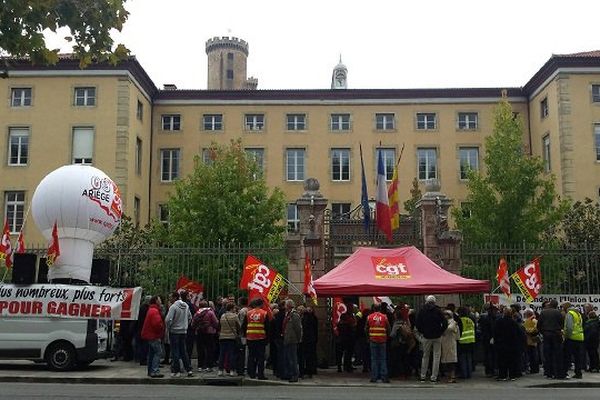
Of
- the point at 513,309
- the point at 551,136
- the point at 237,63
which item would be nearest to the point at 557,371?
the point at 513,309

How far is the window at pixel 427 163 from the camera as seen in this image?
4303 cm

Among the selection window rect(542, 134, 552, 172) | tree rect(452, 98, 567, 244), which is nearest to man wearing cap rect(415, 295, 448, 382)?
tree rect(452, 98, 567, 244)

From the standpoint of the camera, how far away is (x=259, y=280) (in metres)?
16.9

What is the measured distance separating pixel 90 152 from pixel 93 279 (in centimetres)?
2273

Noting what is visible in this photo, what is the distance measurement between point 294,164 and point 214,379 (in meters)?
29.3

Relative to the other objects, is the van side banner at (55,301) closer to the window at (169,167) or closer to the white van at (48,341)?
the white van at (48,341)

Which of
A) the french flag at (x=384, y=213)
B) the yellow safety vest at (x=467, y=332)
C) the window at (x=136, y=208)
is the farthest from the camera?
the window at (x=136, y=208)

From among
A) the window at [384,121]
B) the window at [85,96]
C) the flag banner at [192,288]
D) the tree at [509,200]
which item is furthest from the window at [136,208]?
the flag banner at [192,288]

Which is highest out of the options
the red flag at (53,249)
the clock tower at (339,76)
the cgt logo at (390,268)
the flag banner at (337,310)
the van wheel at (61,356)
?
the clock tower at (339,76)

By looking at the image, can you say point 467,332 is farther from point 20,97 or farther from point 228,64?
point 228,64

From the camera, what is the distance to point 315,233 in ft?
63.0

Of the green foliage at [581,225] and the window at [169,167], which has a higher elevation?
the window at [169,167]

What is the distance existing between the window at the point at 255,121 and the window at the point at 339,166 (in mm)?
4670

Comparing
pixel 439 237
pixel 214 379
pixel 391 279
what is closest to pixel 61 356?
pixel 214 379
